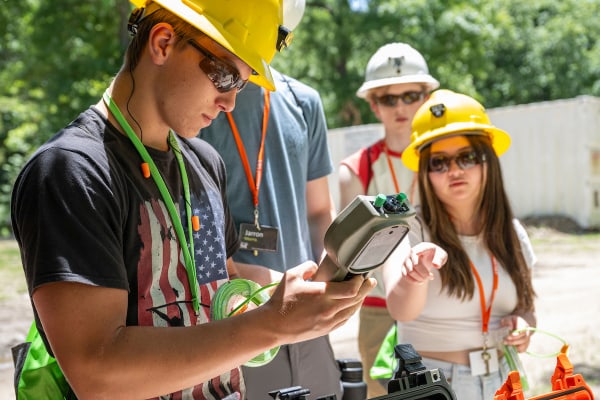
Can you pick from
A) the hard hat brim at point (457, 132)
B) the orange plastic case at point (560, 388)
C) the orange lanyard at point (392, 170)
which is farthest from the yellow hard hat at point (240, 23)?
the orange lanyard at point (392, 170)

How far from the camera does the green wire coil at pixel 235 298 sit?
5.64 feet

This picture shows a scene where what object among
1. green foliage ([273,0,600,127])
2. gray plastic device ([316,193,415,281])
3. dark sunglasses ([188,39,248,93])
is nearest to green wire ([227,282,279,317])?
gray plastic device ([316,193,415,281])

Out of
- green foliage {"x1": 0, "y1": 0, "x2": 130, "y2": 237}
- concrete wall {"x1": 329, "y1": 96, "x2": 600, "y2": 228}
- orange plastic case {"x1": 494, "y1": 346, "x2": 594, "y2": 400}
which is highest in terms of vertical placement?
green foliage {"x1": 0, "y1": 0, "x2": 130, "y2": 237}

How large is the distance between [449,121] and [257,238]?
91cm

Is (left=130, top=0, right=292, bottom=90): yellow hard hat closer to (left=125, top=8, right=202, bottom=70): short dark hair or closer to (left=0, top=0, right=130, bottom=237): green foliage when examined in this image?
(left=125, top=8, right=202, bottom=70): short dark hair

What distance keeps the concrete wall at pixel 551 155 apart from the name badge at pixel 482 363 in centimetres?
1027

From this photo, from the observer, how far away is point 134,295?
154 cm

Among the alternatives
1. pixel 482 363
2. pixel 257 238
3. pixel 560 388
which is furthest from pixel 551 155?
pixel 560 388

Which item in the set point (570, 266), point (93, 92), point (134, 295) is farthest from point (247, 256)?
point (93, 92)

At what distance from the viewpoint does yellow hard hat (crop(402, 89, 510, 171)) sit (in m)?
2.92

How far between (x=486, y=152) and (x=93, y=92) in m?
9.81

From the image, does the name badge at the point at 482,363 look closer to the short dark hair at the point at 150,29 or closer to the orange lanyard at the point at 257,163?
the orange lanyard at the point at 257,163

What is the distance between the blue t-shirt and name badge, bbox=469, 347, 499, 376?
706 millimetres

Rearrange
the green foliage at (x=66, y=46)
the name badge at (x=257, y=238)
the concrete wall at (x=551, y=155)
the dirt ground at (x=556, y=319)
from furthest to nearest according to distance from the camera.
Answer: the concrete wall at (x=551, y=155)
the green foliage at (x=66, y=46)
the dirt ground at (x=556, y=319)
the name badge at (x=257, y=238)
